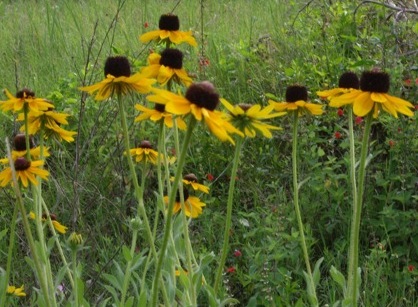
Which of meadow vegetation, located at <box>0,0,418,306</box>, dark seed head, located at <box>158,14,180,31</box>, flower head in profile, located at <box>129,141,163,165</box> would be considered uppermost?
dark seed head, located at <box>158,14,180,31</box>

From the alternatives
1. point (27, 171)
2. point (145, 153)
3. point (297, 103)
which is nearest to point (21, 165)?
point (27, 171)

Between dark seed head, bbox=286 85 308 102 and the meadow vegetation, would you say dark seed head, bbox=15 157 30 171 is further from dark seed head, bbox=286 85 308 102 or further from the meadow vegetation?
dark seed head, bbox=286 85 308 102

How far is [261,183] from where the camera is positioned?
2.95m

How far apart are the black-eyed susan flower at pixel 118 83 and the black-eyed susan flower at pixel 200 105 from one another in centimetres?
27

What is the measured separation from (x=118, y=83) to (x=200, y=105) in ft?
1.25

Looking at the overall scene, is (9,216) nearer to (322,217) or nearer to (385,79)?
(322,217)

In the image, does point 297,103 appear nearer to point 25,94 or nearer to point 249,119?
point 249,119

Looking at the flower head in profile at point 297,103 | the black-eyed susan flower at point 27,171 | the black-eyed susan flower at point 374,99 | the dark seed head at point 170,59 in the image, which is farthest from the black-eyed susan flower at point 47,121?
the black-eyed susan flower at point 374,99

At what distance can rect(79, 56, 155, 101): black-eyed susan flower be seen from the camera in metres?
1.51

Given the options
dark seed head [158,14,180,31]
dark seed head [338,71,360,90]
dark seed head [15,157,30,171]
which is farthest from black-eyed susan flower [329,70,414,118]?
dark seed head [15,157,30,171]

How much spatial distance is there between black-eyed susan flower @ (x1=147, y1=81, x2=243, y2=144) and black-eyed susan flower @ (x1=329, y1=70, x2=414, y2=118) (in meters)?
0.32

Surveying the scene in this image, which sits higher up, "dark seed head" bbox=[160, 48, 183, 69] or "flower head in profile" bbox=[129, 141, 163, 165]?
"dark seed head" bbox=[160, 48, 183, 69]

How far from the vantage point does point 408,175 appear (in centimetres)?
267

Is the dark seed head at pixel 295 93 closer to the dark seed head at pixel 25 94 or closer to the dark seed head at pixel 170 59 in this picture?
the dark seed head at pixel 170 59
